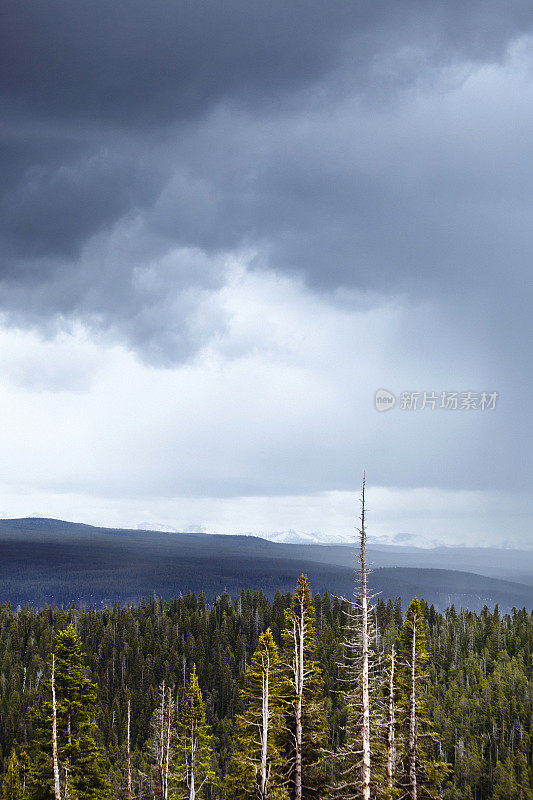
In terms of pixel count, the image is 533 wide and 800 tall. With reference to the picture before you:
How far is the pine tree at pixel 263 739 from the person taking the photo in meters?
35.0

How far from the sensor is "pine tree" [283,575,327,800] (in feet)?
120

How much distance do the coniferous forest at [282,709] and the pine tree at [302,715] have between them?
9 centimetres

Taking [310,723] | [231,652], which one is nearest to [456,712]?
[231,652]

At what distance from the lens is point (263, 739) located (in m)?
34.0

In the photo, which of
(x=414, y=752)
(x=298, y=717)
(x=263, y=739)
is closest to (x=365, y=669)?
(x=263, y=739)

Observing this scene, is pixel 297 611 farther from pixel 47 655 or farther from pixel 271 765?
pixel 47 655

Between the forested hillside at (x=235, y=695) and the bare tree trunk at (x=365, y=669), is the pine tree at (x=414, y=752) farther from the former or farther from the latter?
the bare tree trunk at (x=365, y=669)

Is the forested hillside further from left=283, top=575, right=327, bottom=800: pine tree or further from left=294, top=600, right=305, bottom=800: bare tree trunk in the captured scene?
left=294, top=600, right=305, bottom=800: bare tree trunk

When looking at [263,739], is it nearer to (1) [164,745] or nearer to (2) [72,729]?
(1) [164,745]

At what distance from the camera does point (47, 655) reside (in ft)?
565

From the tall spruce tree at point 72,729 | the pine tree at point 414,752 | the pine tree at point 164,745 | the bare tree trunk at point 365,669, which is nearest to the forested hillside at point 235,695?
the tall spruce tree at point 72,729

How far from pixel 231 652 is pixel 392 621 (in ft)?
147

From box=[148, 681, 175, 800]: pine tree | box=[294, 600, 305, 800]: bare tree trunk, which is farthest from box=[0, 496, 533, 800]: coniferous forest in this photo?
box=[148, 681, 175, 800]: pine tree

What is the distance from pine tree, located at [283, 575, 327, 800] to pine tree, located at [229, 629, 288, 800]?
0.68 meters
